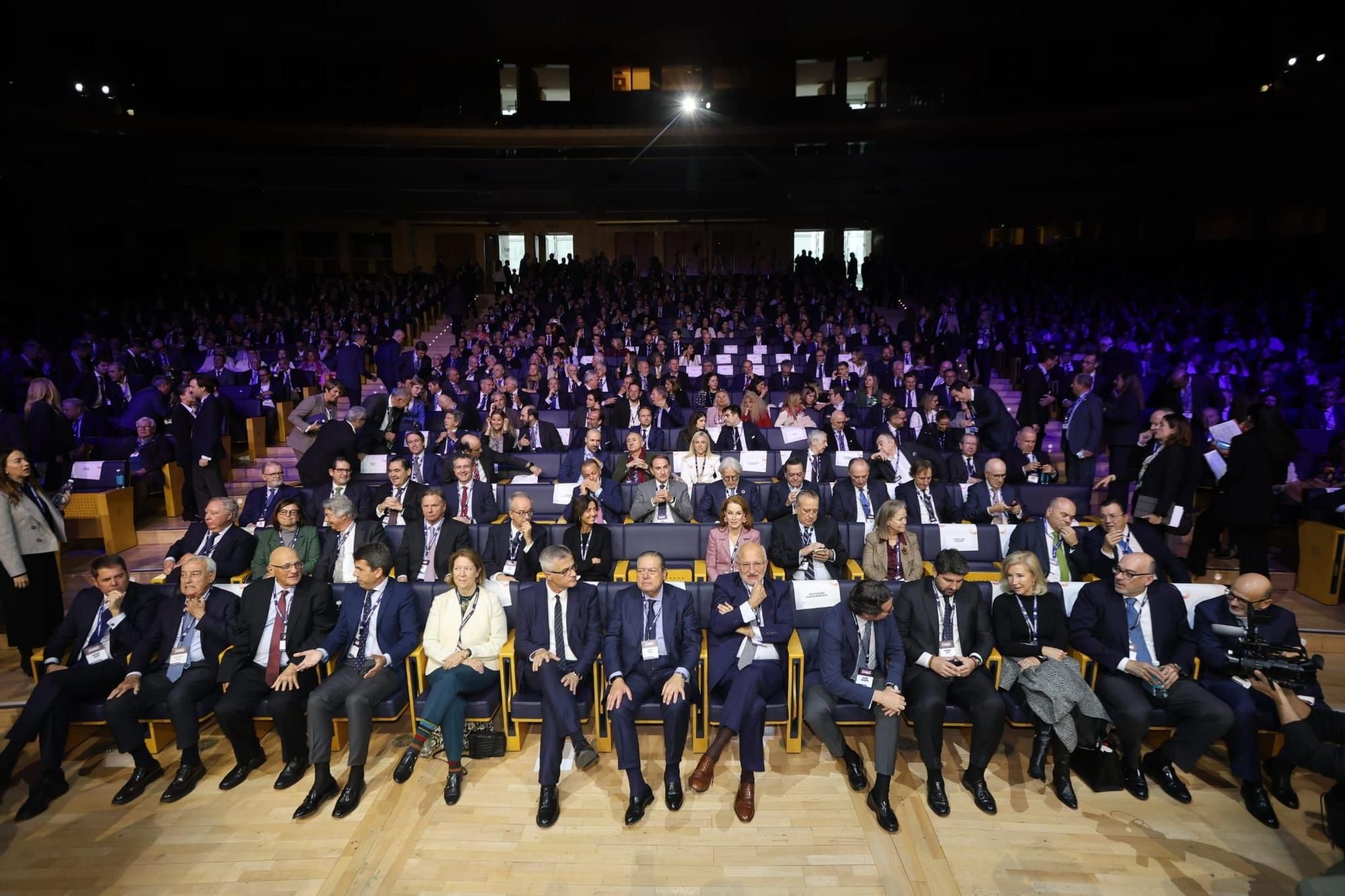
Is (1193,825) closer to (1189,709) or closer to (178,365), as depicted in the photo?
(1189,709)

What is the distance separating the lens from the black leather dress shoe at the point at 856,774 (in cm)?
374

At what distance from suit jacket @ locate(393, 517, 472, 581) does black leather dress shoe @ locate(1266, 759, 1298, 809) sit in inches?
186

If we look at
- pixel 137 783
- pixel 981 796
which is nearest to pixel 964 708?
pixel 981 796

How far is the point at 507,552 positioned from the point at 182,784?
2148mm

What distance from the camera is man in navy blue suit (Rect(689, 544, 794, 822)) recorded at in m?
3.63

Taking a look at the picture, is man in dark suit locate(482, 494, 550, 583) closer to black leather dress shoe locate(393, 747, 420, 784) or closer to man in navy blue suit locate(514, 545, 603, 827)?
man in navy blue suit locate(514, 545, 603, 827)

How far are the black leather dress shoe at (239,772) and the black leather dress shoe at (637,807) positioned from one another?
2.02 m

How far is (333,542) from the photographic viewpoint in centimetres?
491

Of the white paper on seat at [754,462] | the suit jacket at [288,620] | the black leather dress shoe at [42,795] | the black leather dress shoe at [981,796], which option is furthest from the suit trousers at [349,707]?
the white paper on seat at [754,462]

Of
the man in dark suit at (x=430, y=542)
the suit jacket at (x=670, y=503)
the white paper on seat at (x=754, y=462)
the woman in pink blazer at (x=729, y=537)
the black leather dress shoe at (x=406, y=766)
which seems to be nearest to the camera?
the black leather dress shoe at (x=406, y=766)

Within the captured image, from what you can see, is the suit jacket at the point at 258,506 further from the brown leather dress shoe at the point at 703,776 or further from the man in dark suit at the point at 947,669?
the man in dark suit at the point at 947,669

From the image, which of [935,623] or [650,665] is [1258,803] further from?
[650,665]

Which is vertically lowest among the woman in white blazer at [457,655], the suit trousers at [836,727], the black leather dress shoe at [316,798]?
the black leather dress shoe at [316,798]

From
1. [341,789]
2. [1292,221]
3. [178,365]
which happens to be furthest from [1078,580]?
[1292,221]
